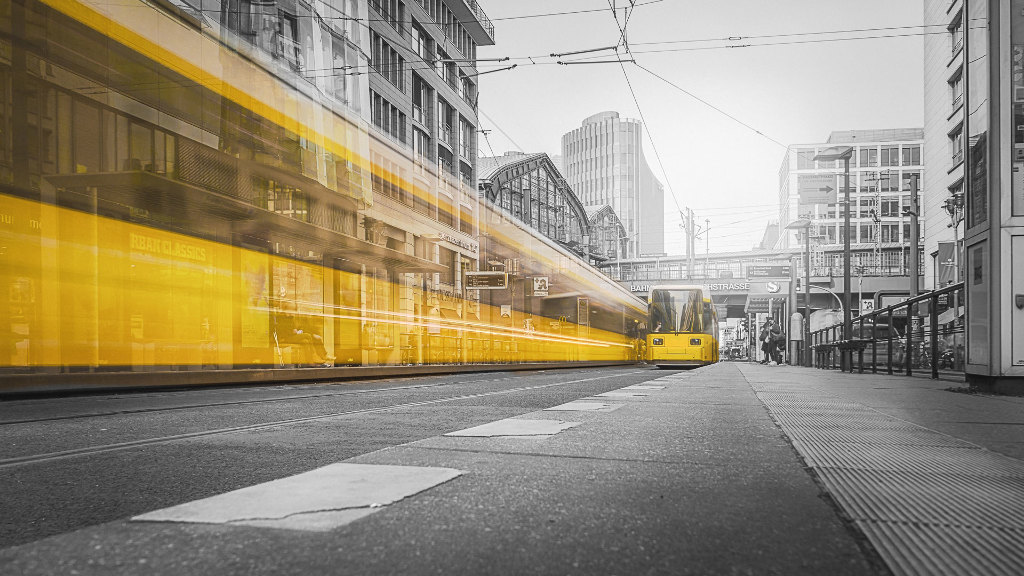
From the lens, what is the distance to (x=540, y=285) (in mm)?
22750

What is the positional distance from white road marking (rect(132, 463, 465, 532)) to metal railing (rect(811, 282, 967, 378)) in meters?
9.20

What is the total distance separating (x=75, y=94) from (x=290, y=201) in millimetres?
4368

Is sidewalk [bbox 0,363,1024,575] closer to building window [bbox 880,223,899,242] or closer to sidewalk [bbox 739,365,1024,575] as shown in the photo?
sidewalk [bbox 739,365,1024,575]

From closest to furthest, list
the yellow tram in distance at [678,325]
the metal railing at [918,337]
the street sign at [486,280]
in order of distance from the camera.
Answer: the metal railing at [918,337] → the street sign at [486,280] → the yellow tram in distance at [678,325]

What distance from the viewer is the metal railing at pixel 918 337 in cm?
1232

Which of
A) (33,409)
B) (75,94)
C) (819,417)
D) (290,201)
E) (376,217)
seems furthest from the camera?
(376,217)

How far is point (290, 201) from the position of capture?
15.5 metres

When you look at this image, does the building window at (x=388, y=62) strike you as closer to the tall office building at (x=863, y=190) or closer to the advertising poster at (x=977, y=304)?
the advertising poster at (x=977, y=304)

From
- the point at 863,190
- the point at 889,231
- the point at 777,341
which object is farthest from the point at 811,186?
the point at 777,341

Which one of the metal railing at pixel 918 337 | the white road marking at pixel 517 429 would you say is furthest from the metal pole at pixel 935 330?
the white road marking at pixel 517 429

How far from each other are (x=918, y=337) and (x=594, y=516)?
14.1m

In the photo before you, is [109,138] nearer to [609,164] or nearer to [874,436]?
[874,436]

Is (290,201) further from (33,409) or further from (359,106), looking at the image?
(359,106)

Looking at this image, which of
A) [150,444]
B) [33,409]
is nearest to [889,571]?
[150,444]
